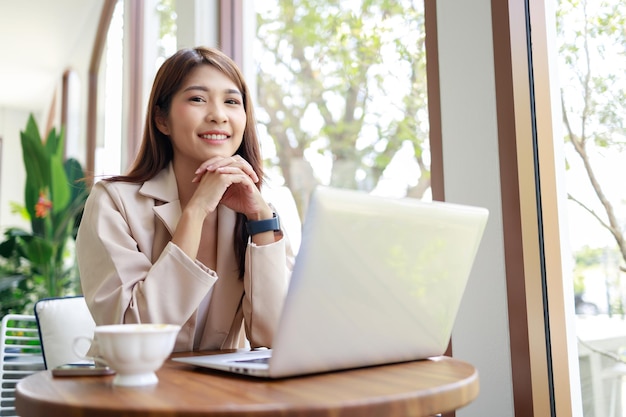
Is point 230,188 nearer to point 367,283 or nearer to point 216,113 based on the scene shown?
point 216,113

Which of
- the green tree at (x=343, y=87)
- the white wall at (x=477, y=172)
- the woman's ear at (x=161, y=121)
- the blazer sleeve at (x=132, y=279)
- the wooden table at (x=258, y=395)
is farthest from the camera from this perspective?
the green tree at (x=343, y=87)

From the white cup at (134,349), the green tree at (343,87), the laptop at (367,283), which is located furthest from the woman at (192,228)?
the green tree at (343,87)

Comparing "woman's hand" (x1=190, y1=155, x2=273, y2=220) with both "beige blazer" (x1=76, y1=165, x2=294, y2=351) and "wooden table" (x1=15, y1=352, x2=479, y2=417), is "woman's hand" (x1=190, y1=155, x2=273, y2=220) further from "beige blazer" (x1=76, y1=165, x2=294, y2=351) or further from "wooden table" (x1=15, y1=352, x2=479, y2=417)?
"wooden table" (x1=15, y1=352, x2=479, y2=417)

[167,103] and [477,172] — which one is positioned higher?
[167,103]

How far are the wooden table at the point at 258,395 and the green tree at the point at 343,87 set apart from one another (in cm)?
134

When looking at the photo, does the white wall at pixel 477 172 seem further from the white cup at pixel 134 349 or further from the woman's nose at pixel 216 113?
the white cup at pixel 134 349

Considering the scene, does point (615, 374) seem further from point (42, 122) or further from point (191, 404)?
point (42, 122)

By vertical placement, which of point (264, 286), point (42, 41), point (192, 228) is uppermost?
point (42, 41)

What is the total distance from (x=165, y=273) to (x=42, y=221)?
10.4 ft

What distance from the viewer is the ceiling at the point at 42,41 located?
18.3 feet

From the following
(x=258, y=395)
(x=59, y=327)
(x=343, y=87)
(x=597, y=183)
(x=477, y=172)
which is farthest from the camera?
(x=343, y=87)

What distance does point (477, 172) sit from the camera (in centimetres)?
146

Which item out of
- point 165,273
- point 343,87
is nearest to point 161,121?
point 165,273

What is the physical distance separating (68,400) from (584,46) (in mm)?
1203
